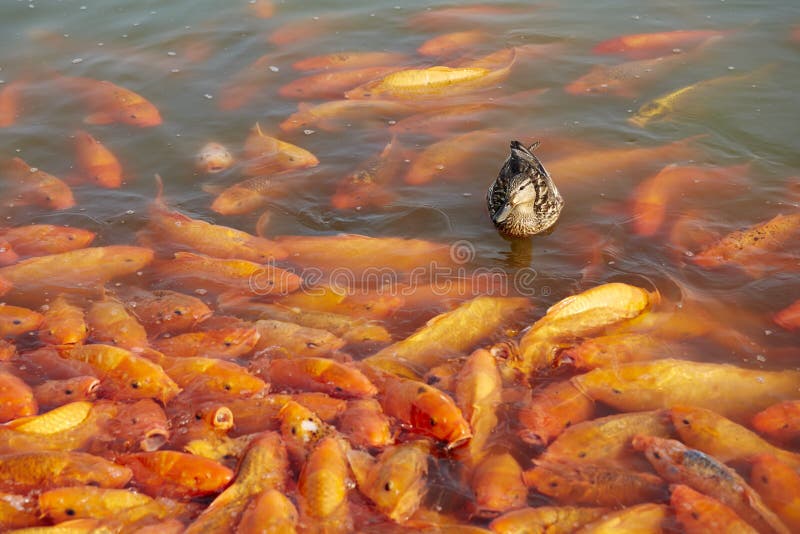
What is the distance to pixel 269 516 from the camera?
3.36m

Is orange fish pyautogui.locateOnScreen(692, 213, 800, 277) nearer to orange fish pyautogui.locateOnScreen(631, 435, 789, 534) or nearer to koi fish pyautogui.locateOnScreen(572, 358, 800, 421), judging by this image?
koi fish pyautogui.locateOnScreen(572, 358, 800, 421)

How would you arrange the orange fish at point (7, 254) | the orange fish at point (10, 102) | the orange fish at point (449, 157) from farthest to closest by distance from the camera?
the orange fish at point (10, 102), the orange fish at point (449, 157), the orange fish at point (7, 254)

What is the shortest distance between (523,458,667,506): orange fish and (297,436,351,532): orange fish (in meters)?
0.92

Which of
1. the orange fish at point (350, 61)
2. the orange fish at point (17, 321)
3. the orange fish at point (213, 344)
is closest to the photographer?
the orange fish at point (213, 344)

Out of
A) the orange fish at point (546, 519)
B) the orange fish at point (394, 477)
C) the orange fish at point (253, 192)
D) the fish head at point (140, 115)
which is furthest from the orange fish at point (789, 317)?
the fish head at point (140, 115)

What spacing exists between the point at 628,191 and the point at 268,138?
335 cm

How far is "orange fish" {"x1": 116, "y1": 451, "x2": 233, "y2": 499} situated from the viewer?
3.68 metres

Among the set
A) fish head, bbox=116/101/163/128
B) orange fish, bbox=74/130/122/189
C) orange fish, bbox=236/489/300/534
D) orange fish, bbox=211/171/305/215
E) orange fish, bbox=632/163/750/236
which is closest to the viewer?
orange fish, bbox=236/489/300/534

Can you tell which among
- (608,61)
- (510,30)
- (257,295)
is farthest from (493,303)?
(510,30)

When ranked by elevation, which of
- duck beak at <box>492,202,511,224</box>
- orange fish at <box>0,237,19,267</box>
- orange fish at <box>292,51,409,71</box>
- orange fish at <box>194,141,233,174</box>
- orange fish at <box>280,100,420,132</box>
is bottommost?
orange fish at <box>0,237,19,267</box>

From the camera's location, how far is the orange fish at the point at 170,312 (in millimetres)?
5027

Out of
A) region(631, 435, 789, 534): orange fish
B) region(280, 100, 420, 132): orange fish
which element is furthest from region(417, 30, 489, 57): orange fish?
region(631, 435, 789, 534): orange fish

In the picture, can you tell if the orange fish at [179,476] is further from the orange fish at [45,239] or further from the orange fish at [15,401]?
the orange fish at [45,239]

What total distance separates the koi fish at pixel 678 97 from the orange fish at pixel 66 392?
5466 mm
